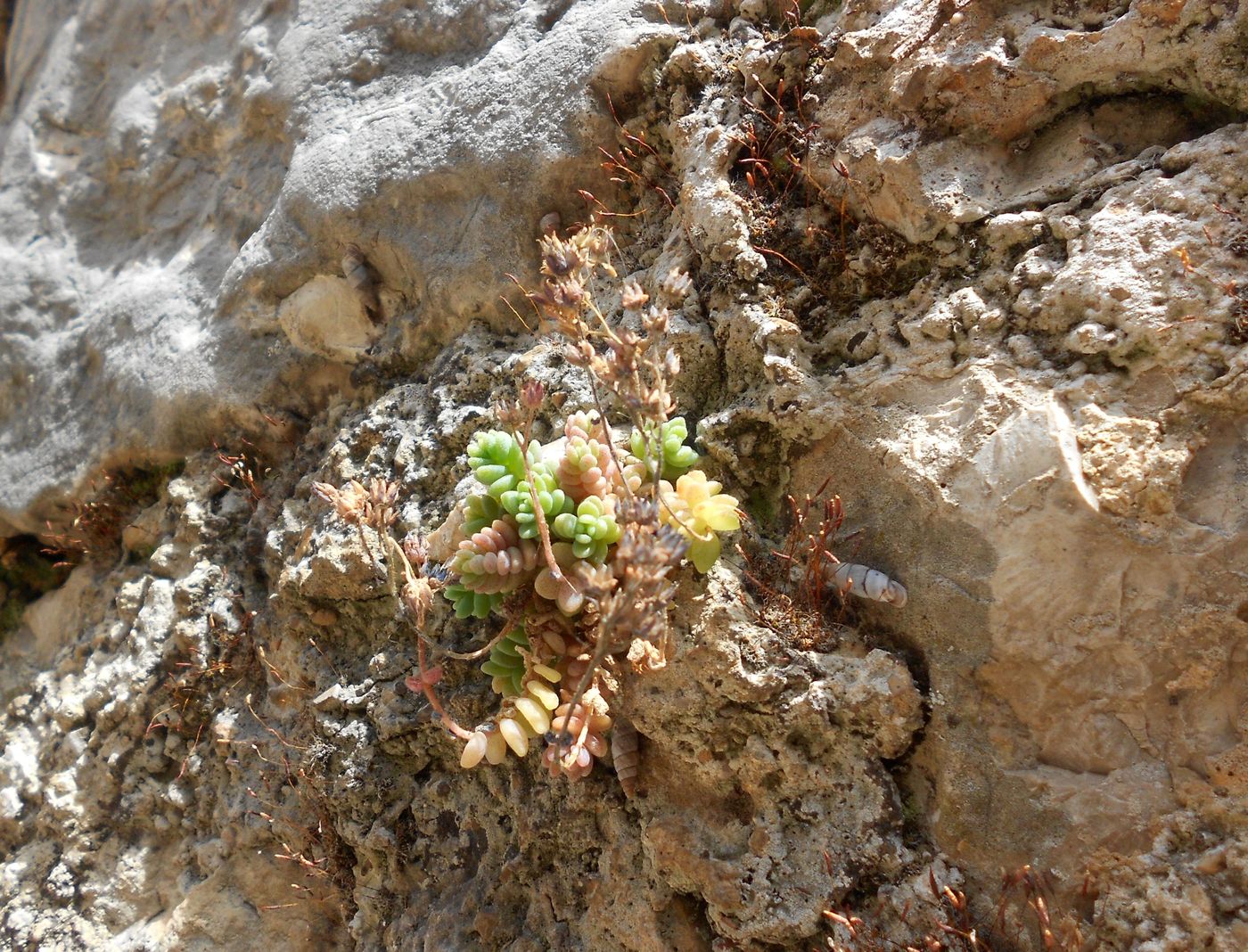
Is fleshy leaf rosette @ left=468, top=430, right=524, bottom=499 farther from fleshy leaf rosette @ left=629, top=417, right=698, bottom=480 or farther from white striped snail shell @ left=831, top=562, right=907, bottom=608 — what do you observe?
white striped snail shell @ left=831, top=562, right=907, bottom=608

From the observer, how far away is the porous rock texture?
216cm

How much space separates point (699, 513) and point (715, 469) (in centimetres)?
36

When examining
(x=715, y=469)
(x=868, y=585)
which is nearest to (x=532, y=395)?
(x=715, y=469)

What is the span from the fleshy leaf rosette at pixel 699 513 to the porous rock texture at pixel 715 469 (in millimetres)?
142

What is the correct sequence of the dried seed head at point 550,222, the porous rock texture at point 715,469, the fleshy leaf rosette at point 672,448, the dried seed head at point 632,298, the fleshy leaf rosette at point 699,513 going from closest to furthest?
the porous rock texture at point 715,469 → the dried seed head at point 632,298 → the fleshy leaf rosette at point 699,513 → the fleshy leaf rosette at point 672,448 → the dried seed head at point 550,222

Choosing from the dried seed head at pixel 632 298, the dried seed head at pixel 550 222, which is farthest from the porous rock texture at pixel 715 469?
the dried seed head at pixel 632 298

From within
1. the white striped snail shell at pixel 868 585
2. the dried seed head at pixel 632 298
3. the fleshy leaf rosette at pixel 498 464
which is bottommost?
the white striped snail shell at pixel 868 585

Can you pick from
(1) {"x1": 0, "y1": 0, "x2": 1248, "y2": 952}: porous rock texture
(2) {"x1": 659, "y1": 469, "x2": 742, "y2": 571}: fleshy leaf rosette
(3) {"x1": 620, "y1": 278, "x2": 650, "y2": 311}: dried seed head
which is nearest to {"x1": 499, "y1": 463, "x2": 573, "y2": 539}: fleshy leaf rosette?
(2) {"x1": 659, "y1": 469, "x2": 742, "y2": 571}: fleshy leaf rosette

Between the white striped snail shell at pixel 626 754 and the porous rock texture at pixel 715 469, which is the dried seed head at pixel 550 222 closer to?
the porous rock texture at pixel 715 469

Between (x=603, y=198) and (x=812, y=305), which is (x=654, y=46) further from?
(x=812, y=305)

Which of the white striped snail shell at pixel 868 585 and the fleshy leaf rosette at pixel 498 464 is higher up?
the fleshy leaf rosette at pixel 498 464

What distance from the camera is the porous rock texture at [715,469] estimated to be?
2.16 meters

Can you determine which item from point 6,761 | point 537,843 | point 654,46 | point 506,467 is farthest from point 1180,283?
point 6,761

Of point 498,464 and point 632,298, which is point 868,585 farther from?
point 498,464
